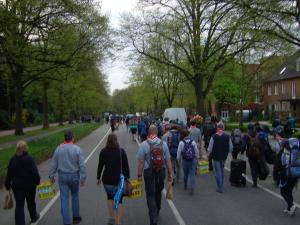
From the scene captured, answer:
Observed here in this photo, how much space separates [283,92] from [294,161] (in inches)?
2359

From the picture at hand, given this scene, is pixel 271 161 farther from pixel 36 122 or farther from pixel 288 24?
pixel 36 122

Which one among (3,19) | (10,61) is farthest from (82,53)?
(3,19)

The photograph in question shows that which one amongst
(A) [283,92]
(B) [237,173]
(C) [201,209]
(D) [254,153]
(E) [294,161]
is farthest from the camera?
(A) [283,92]

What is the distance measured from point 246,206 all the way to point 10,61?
20.4 metres

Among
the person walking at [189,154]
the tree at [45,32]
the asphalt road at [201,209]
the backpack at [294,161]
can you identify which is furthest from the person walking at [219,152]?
the tree at [45,32]

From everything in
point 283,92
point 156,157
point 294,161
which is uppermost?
point 283,92

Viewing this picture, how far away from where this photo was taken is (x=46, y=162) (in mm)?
21078

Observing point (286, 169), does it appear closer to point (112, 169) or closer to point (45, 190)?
point (112, 169)

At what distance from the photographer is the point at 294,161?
9.38 meters

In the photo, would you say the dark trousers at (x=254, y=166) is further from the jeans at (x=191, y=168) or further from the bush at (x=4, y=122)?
the bush at (x=4, y=122)

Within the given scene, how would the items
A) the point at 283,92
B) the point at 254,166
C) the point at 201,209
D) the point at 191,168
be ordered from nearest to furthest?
the point at 201,209 < the point at 191,168 < the point at 254,166 < the point at 283,92

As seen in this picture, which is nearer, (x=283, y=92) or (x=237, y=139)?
(x=237, y=139)

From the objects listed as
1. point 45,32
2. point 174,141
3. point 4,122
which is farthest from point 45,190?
point 4,122

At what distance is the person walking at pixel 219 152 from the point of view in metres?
12.4
